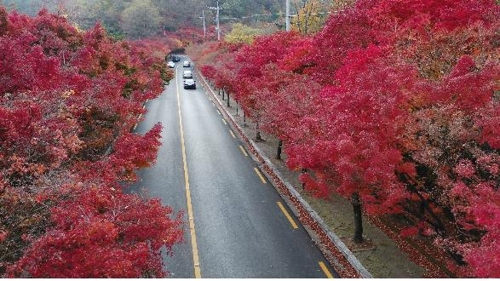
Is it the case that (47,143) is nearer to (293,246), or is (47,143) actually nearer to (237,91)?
(293,246)

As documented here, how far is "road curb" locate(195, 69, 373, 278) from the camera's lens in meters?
13.1

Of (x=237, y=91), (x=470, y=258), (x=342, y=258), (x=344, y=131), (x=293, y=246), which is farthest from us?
(x=237, y=91)

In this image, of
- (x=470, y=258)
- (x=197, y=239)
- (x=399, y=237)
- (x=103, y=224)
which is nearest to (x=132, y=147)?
(x=197, y=239)

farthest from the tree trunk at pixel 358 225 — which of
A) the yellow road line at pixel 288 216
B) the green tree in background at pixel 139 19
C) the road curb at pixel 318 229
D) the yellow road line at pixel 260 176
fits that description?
the green tree in background at pixel 139 19

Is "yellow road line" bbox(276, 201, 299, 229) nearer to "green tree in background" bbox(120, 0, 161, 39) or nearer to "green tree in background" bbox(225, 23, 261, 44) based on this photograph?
"green tree in background" bbox(225, 23, 261, 44)

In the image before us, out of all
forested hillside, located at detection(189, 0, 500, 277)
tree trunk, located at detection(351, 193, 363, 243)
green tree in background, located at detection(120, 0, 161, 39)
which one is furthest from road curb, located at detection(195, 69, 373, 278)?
green tree in background, located at detection(120, 0, 161, 39)

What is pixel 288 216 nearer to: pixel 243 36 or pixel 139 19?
pixel 243 36

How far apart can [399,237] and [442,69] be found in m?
6.05

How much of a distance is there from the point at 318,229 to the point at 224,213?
4.04 m

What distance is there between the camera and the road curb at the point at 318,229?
13148 mm

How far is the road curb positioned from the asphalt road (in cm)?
32

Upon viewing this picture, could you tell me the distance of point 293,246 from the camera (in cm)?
1491

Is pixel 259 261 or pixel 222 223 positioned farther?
pixel 222 223

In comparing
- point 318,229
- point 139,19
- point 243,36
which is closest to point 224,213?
point 318,229
